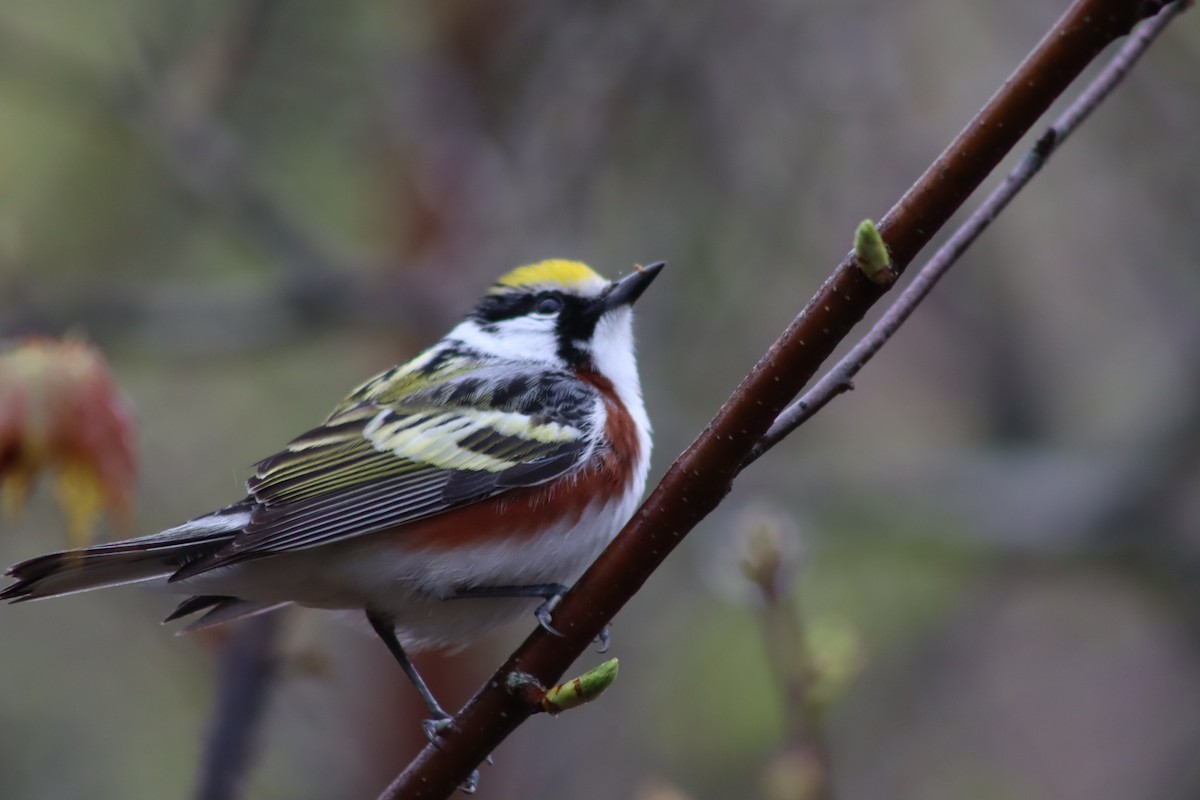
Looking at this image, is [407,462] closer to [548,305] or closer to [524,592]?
[524,592]

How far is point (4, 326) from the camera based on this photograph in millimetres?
5625

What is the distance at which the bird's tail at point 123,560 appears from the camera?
3295 millimetres

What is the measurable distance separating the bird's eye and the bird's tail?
148 centimetres

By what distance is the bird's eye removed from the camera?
495cm

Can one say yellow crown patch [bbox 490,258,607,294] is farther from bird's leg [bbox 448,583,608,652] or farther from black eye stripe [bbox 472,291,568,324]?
bird's leg [bbox 448,583,608,652]

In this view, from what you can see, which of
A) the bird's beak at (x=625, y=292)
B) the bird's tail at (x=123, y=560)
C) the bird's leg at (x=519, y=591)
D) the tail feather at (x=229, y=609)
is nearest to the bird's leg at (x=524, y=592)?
the bird's leg at (x=519, y=591)

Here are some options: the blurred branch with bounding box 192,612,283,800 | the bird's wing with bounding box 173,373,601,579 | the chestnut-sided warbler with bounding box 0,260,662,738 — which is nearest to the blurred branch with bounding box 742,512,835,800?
the chestnut-sided warbler with bounding box 0,260,662,738

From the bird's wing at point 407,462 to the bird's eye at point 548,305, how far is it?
0.41 meters

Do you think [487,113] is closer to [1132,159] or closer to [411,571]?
[1132,159]

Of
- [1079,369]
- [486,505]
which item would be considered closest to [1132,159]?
[1079,369]

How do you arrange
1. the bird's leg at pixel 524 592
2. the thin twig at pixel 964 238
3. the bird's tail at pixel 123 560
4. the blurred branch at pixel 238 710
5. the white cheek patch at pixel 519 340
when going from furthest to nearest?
the white cheek patch at pixel 519 340, the bird's leg at pixel 524 592, the blurred branch at pixel 238 710, the bird's tail at pixel 123 560, the thin twig at pixel 964 238

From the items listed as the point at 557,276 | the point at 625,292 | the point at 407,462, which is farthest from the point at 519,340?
the point at 407,462

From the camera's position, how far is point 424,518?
4020 millimetres

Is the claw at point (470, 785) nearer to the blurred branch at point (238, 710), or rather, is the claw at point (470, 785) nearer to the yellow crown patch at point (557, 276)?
the blurred branch at point (238, 710)
